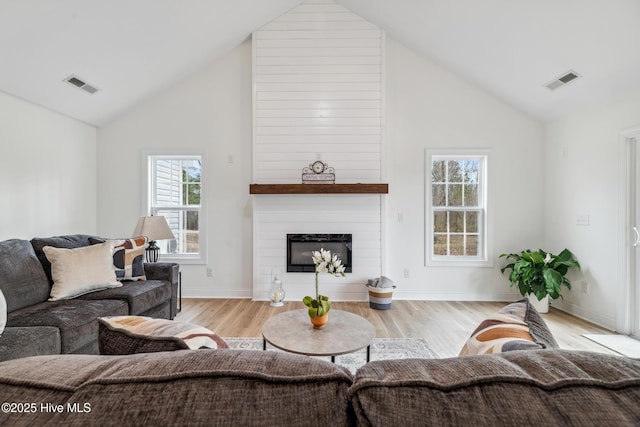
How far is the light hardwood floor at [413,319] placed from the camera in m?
2.81

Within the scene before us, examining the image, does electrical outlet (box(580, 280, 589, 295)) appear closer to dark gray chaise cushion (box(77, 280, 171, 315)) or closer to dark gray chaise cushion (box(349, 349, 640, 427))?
dark gray chaise cushion (box(349, 349, 640, 427))

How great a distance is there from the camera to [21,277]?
2.18 m

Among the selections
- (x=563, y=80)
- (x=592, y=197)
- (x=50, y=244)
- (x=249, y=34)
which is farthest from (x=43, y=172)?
(x=592, y=197)

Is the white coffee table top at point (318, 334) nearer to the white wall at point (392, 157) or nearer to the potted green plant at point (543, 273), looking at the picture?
the white wall at point (392, 157)

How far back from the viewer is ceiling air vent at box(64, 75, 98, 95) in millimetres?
3086

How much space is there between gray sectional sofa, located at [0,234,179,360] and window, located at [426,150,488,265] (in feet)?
11.5

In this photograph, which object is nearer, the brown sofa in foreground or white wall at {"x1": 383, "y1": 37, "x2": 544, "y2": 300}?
the brown sofa in foreground

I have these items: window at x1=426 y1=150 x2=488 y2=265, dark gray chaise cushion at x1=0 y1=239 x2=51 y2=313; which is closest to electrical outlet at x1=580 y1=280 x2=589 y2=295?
window at x1=426 y1=150 x2=488 y2=265

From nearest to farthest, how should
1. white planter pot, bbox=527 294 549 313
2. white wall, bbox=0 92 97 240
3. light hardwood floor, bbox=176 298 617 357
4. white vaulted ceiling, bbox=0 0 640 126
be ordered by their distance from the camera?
white vaulted ceiling, bbox=0 0 640 126, light hardwood floor, bbox=176 298 617 357, white wall, bbox=0 92 97 240, white planter pot, bbox=527 294 549 313

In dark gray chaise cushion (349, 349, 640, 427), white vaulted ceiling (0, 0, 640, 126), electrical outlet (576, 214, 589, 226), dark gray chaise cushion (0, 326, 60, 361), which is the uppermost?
white vaulted ceiling (0, 0, 640, 126)

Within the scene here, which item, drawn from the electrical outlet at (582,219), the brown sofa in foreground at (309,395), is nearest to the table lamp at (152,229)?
the brown sofa in foreground at (309,395)

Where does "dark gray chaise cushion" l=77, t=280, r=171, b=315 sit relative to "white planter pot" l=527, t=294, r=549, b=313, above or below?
above

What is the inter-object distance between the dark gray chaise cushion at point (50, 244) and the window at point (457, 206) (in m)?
4.10

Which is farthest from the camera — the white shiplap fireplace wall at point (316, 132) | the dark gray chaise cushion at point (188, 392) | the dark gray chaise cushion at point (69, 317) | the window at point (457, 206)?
the window at point (457, 206)
